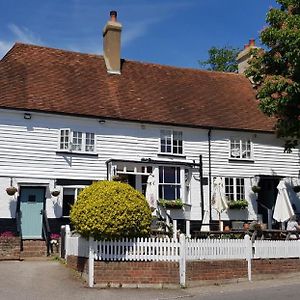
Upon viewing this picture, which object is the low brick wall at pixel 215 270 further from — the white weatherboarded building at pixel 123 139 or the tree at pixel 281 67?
the tree at pixel 281 67

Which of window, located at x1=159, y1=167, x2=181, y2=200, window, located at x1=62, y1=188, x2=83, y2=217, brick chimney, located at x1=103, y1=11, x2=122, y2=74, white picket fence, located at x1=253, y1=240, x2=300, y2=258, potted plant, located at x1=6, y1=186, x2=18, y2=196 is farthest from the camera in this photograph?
brick chimney, located at x1=103, y1=11, x2=122, y2=74

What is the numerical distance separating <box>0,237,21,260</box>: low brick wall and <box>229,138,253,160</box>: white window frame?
40.6 feet

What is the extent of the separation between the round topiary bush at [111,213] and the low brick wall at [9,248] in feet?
17.4

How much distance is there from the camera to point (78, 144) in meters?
23.2

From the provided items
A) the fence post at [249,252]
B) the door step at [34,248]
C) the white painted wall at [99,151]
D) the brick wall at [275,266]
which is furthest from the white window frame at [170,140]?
the brick wall at [275,266]

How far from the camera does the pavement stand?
42.3 ft

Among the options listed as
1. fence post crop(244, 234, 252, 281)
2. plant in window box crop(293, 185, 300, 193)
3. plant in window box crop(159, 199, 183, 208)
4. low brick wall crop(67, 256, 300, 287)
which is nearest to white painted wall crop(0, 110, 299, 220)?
plant in window box crop(293, 185, 300, 193)

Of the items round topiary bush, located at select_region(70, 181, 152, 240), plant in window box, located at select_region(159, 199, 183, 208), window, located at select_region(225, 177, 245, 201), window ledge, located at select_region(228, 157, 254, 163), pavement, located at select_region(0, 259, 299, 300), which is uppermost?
window ledge, located at select_region(228, 157, 254, 163)

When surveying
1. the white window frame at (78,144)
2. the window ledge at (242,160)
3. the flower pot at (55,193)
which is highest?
the white window frame at (78,144)

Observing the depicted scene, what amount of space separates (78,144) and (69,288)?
1037 centimetres

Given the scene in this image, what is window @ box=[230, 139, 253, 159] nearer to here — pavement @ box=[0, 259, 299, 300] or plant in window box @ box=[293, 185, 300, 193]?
plant in window box @ box=[293, 185, 300, 193]

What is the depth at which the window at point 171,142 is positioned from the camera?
24906 mm

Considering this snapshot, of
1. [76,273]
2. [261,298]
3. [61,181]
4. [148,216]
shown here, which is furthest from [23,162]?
[261,298]

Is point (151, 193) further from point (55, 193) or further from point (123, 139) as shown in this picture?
point (55, 193)
